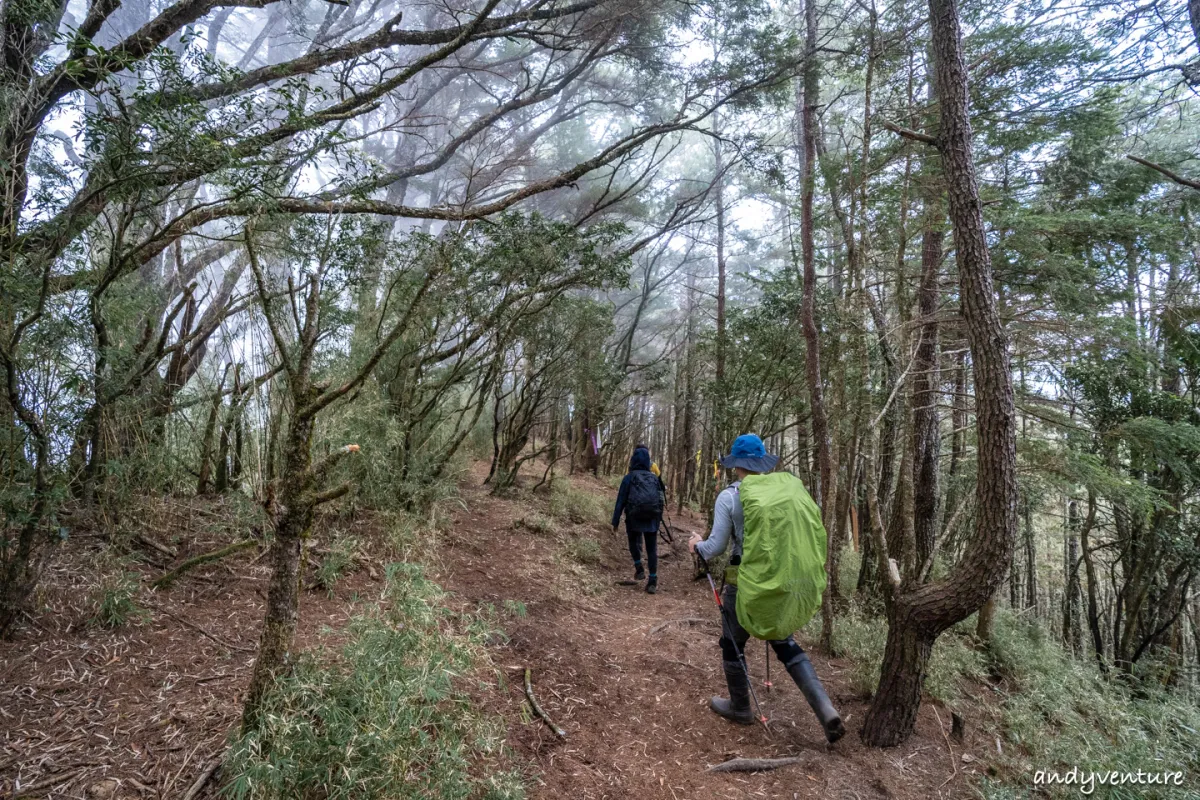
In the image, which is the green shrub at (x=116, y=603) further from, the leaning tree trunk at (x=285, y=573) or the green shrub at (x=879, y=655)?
the green shrub at (x=879, y=655)

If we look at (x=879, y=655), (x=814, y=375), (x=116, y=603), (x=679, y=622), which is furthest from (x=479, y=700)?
(x=814, y=375)

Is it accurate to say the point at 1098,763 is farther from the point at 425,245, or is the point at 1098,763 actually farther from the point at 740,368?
the point at 425,245

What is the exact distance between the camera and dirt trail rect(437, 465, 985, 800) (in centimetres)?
277

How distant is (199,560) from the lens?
367 cm

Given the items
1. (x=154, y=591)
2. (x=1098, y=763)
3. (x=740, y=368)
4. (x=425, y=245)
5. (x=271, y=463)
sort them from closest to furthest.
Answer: (x=1098, y=763) < (x=154, y=591) < (x=271, y=463) < (x=425, y=245) < (x=740, y=368)

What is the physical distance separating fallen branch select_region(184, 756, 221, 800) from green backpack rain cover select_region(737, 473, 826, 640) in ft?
8.38

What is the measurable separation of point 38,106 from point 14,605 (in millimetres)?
2785

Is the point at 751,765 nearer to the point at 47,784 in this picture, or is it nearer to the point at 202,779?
the point at 202,779

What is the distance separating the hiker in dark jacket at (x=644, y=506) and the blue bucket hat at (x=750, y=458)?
3.04m

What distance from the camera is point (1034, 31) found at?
5043 mm

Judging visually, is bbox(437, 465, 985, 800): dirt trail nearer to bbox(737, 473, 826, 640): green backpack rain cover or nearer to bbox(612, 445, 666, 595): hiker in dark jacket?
bbox(737, 473, 826, 640): green backpack rain cover

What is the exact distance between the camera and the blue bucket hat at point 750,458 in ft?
11.5

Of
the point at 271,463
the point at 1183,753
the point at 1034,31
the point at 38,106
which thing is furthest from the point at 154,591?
the point at 1034,31

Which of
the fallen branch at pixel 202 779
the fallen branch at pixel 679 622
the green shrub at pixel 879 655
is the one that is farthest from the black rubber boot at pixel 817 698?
the fallen branch at pixel 202 779
